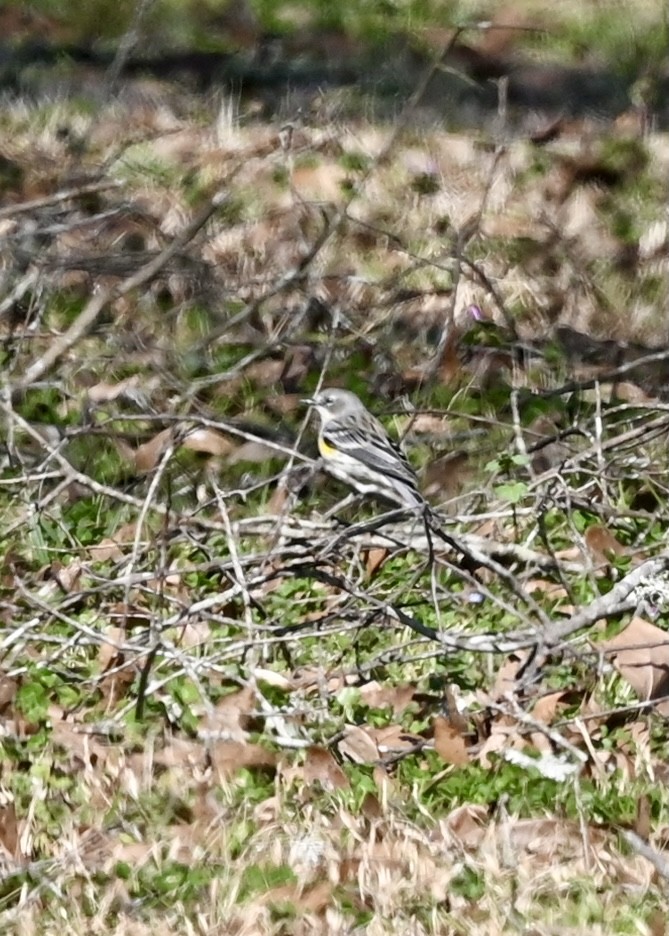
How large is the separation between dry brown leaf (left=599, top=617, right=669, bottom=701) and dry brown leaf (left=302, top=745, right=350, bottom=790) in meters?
0.86

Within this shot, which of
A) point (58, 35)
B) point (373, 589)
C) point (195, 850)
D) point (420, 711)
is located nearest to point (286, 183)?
point (58, 35)

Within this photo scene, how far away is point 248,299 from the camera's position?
7801 millimetres

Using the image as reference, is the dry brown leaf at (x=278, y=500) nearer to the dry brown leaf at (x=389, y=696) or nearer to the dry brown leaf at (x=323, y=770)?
the dry brown leaf at (x=389, y=696)

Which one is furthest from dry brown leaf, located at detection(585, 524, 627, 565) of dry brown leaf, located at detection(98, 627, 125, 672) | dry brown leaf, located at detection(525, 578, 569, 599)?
dry brown leaf, located at detection(98, 627, 125, 672)

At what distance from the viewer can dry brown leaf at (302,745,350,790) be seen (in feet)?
16.3

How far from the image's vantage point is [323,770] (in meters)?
5.02

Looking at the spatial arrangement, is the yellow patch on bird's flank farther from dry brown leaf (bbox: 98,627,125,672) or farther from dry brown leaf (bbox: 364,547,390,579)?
dry brown leaf (bbox: 98,627,125,672)

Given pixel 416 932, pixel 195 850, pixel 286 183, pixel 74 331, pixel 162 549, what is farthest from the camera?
pixel 286 183

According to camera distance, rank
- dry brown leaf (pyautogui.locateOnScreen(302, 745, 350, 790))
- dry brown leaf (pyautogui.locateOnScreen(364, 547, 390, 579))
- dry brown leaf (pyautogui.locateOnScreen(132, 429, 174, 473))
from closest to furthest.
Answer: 1. dry brown leaf (pyautogui.locateOnScreen(302, 745, 350, 790))
2. dry brown leaf (pyautogui.locateOnScreen(364, 547, 390, 579))
3. dry brown leaf (pyautogui.locateOnScreen(132, 429, 174, 473))

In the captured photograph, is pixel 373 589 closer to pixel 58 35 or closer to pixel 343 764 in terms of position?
pixel 343 764

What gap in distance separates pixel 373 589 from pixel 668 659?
1.00m

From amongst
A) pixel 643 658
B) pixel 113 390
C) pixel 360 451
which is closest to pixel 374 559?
pixel 360 451

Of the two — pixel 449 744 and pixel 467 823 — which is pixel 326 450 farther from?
pixel 467 823

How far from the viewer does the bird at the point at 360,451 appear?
6.38 meters
